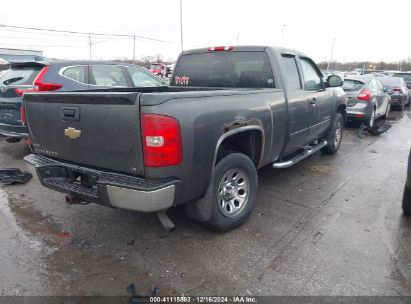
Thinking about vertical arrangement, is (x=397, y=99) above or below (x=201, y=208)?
above

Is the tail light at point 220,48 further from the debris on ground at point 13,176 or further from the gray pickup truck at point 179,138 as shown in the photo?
the debris on ground at point 13,176

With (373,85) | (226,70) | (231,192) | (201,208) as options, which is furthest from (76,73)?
(373,85)

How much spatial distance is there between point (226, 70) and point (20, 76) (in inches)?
185

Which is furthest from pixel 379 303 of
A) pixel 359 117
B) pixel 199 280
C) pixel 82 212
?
pixel 359 117

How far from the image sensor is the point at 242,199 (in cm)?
386

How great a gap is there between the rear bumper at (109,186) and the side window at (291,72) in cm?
250

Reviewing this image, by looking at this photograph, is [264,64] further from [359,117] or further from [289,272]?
[359,117]

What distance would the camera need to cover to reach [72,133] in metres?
3.19

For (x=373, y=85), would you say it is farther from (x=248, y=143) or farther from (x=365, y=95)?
(x=248, y=143)

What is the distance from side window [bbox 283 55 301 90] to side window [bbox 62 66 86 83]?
12.9ft

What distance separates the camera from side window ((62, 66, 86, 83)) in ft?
21.2

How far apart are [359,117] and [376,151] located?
6.93 feet

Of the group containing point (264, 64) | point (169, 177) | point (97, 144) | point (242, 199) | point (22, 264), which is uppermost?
point (264, 64)

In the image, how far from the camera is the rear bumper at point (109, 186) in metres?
2.77
